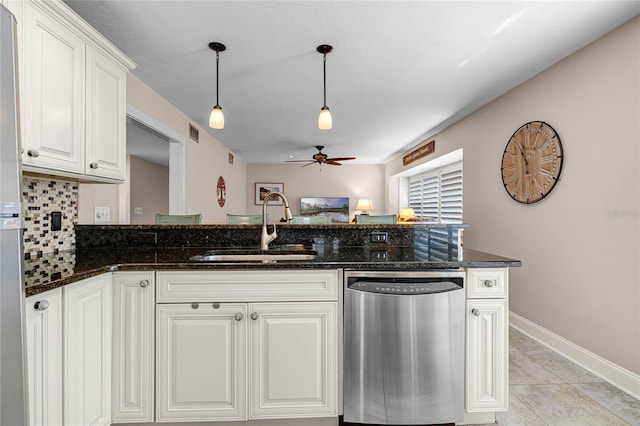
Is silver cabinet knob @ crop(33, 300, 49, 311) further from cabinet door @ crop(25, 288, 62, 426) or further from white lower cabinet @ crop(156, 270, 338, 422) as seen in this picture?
white lower cabinet @ crop(156, 270, 338, 422)

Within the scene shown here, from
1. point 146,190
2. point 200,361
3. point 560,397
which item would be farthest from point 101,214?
point 146,190

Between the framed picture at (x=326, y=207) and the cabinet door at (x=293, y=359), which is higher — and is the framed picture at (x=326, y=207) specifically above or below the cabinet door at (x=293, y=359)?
above

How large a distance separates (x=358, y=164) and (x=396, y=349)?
6505 mm

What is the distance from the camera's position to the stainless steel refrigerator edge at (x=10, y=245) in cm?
75

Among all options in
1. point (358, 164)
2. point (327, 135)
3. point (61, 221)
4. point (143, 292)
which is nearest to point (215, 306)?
point (143, 292)

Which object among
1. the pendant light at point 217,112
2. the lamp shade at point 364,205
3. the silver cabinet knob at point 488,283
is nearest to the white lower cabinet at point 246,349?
the silver cabinet knob at point 488,283

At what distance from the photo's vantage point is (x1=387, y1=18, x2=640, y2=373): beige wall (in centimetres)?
188

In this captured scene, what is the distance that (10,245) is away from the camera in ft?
2.53

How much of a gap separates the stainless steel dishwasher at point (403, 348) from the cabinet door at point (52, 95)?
1.46 m

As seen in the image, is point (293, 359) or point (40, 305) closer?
point (40, 305)

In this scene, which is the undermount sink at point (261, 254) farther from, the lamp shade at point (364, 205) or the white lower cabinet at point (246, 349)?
the lamp shade at point (364, 205)

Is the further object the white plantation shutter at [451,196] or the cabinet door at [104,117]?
the white plantation shutter at [451,196]

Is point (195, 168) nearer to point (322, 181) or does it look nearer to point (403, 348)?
point (403, 348)

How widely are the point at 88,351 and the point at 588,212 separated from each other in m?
3.06
